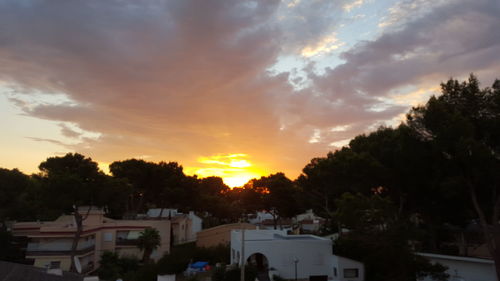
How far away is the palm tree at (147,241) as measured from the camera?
4638 centimetres

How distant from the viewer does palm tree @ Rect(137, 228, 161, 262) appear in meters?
46.4

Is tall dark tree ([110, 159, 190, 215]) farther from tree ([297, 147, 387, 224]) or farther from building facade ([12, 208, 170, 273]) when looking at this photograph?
tree ([297, 147, 387, 224])

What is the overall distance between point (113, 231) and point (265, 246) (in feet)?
82.7

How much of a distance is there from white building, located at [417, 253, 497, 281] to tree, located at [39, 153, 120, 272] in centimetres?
3766

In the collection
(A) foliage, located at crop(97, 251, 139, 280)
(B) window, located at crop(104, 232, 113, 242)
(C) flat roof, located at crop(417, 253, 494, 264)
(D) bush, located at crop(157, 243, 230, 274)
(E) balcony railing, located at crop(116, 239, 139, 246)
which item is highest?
(C) flat roof, located at crop(417, 253, 494, 264)

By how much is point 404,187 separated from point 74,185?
121 ft

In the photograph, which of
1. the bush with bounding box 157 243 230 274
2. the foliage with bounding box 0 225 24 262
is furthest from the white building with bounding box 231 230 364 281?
the foliage with bounding box 0 225 24 262

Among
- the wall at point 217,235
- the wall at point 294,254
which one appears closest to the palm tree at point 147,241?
the wall at point 217,235

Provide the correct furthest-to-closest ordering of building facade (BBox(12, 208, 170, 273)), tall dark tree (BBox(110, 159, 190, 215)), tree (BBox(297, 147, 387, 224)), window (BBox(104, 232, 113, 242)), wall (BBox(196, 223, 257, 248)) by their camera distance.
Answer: tall dark tree (BBox(110, 159, 190, 215))
wall (BBox(196, 223, 257, 248))
window (BBox(104, 232, 113, 242))
building facade (BBox(12, 208, 170, 273))
tree (BBox(297, 147, 387, 224))

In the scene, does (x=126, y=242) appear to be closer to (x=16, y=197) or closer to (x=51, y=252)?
(x=51, y=252)

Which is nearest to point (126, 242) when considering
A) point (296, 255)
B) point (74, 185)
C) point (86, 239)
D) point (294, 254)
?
point (86, 239)

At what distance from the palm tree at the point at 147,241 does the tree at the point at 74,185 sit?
6.49 meters

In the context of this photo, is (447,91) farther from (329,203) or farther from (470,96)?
(329,203)

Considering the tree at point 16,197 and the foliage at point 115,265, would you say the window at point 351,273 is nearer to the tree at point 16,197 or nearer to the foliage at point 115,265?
the foliage at point 115,265
